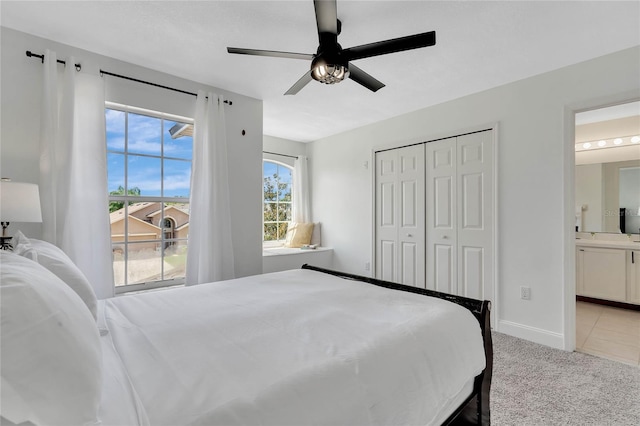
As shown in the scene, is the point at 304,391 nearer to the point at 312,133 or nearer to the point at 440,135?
the point at 440,135

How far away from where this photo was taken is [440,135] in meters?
3.53

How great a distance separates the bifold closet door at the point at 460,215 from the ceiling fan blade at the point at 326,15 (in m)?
2.29

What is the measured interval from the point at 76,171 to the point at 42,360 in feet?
7.65

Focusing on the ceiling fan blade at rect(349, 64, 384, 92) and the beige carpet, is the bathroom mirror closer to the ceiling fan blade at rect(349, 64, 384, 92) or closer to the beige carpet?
the beige carpet

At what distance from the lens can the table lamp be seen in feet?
5.43

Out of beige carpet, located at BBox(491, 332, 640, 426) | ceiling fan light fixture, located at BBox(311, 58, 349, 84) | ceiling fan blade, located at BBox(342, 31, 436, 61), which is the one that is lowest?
beige carpet, located at BBox(491, 332, 640, 426)

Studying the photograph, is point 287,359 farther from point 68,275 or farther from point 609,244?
point 609,244

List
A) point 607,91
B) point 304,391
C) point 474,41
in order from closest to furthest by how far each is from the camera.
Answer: point 304,391 → point 474,41 → point 607,91

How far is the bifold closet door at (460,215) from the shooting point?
3178 millimetres

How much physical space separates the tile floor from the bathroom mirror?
3.89 ft

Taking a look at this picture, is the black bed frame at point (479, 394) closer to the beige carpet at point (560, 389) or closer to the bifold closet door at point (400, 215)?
the beige carpet at point (560, 389)

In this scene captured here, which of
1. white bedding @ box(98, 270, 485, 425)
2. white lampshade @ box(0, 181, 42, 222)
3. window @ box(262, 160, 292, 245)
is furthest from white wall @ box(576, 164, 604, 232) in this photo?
white lampshade @ box(0, 181, 42, 222)

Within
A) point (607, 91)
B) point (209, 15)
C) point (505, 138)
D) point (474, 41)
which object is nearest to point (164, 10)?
point (209, 15)

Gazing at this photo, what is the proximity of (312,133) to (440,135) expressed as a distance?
6.59 feet
